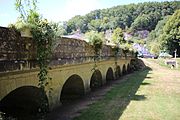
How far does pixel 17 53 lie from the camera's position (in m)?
10.9

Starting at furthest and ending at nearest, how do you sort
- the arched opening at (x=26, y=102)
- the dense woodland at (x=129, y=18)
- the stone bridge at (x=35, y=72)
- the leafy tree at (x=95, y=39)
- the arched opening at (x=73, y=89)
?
the dense woodland at (x=129, y=18) < the leafy tree at (x=95, y=39) < the arched opening at (x=73, y=89) < the arched opening at (x=26, y=102) < the stone bridge at (x=35, y=72)

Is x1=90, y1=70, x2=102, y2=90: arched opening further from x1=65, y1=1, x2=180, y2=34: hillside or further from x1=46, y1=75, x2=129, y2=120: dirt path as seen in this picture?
x1=65, y1=1, x2=180, y2=34: hillside

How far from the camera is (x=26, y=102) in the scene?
46.4 feet

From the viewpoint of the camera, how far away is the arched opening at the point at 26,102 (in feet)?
44.1

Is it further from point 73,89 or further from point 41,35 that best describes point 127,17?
point 41,35

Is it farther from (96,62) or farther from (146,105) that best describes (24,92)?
(96,62)

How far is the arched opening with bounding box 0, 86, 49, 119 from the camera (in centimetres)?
1345

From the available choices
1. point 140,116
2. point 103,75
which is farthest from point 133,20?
point 140,116

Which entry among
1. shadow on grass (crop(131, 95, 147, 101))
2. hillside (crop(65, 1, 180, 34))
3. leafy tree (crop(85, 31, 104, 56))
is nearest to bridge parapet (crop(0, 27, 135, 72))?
leafy tree (crop(85, 31, 104, 56))

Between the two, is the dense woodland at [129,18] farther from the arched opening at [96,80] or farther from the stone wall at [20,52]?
the stone wall at [20,52]

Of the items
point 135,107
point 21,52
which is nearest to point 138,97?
point 135,107

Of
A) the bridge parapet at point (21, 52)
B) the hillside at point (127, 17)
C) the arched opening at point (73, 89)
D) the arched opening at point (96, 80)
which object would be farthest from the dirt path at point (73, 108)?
the hillside at point (127, 17)

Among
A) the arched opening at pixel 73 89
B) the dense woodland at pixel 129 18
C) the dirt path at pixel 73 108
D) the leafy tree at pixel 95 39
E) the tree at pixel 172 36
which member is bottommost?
the dirt path at pixel 73 108

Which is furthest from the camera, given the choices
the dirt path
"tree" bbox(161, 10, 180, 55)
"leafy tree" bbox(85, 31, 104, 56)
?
"tree" bbox(161, 10, 180, 55)
